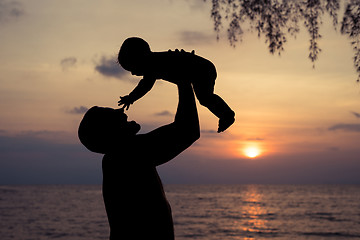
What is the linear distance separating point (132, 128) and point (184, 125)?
0.95ft

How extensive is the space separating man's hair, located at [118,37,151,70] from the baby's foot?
1.74ft

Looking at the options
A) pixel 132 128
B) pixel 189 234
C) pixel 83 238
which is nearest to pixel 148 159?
pixel 132 128

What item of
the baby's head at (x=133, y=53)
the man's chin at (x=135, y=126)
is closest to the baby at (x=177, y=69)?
the baby's head at (x=133, y=53)

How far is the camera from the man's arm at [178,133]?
2.48m

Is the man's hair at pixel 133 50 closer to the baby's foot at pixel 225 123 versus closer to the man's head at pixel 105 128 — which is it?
the man's head at pixel 105 128

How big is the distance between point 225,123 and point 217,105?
0.11 metres

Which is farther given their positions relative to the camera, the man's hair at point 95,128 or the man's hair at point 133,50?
the man's hair at point 95,128

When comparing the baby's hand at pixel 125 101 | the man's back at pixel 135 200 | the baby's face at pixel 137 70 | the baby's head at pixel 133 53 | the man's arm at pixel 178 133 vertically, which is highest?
the baby's head at pixel 133 53

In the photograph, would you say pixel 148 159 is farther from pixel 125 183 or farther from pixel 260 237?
pixel 260 237

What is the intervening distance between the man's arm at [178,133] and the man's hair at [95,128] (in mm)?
216

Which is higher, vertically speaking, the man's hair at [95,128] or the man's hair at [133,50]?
the man's hair at [133,50]

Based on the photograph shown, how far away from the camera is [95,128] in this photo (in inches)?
102

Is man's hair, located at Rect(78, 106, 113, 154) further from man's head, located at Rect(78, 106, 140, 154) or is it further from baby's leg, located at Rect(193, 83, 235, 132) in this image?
baby's leg, located at Rect(193, 83, 235, 132)

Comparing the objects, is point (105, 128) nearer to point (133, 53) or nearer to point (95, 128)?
point (95, 128)
